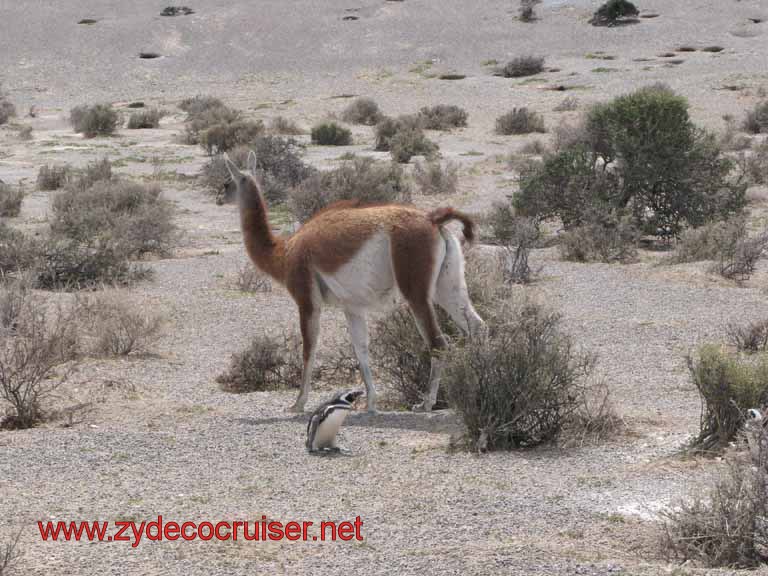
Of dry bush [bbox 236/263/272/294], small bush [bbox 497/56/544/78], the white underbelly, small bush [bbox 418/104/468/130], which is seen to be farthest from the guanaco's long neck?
small bush [bbox 497/56/544/78]

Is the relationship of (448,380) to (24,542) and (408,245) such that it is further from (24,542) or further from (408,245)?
(24,542)

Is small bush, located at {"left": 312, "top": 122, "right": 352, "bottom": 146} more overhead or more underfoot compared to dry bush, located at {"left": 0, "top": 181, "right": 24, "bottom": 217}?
more underfoot

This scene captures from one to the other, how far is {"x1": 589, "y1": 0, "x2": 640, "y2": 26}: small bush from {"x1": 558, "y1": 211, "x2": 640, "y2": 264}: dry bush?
46.7 metres

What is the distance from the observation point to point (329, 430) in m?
7.33

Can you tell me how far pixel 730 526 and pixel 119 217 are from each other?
601 inches

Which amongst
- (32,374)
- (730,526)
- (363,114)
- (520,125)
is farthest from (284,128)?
(730,526)

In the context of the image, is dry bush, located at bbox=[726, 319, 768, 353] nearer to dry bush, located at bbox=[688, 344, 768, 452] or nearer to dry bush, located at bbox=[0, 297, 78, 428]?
dry bush, located at bbox=[688, 344, 768, 452]

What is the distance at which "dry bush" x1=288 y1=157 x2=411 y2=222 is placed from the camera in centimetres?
2008

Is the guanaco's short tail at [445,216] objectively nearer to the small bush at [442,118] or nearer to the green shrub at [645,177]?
the green shrub at [645,177]

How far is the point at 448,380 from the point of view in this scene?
7.70 meters

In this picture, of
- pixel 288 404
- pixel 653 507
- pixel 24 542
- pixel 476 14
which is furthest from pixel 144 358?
pixel 476 14

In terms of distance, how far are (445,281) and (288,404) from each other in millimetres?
1698

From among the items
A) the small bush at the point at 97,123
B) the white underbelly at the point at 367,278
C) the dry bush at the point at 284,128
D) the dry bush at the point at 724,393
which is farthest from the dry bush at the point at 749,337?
the small bush at the point at 97,123

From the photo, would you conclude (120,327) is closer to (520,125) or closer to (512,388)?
(512,388)
